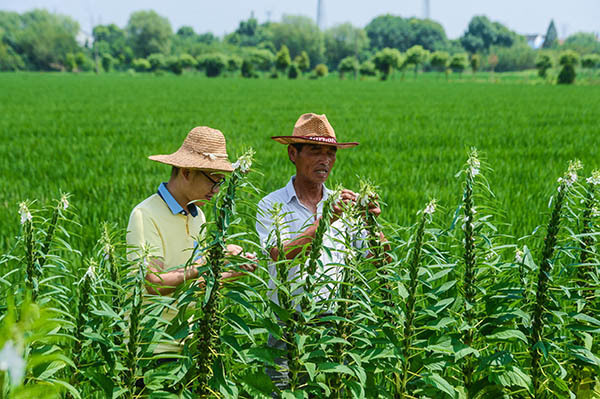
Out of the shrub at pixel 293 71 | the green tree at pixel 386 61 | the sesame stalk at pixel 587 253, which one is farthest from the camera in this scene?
the green tree at pixel 386 61

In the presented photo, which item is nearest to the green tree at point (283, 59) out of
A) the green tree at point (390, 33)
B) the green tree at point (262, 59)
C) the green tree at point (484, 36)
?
the green tree at point (262, 59)

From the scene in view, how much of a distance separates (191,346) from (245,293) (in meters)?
0.26

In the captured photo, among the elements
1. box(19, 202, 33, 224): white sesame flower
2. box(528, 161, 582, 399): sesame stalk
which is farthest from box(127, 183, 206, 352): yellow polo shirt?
box(528, 161, 582, 399): sesame stalk

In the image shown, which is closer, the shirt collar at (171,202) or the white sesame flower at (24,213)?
the white sesame flower at (24,213)

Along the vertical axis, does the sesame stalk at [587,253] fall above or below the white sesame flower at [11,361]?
below

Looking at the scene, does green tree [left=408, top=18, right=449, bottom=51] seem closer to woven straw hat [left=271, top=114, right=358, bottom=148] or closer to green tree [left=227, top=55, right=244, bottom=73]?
green tree [left=227, top=55, right=244, bottom=73]

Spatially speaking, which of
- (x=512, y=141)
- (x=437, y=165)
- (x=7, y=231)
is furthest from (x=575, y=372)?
(x=512, y=141)

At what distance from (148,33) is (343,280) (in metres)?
135

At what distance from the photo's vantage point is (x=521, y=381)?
1.57 metres

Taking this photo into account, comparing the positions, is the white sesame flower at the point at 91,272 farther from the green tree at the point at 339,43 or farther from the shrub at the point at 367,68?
the green tree at the point at 339,43

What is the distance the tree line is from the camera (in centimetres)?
8181

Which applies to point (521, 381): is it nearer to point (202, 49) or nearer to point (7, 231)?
point (7, 231)

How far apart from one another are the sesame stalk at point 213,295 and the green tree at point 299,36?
126 meters

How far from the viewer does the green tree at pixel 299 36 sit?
123812 millimetres
